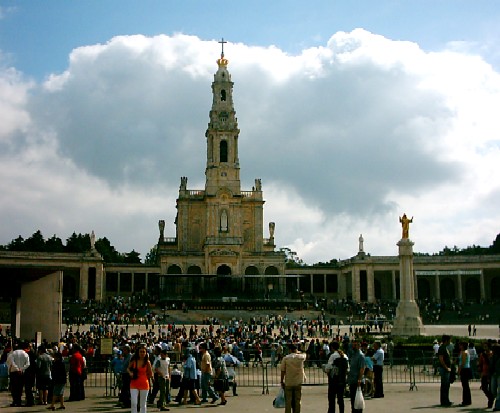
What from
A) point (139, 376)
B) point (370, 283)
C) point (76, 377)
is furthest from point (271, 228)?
point (139, 376)

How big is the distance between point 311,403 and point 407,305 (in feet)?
76.3

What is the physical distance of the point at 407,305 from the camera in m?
39.4

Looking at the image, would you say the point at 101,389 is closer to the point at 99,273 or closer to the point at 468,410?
the point at 468,410

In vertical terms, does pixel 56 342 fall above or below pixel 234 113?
below

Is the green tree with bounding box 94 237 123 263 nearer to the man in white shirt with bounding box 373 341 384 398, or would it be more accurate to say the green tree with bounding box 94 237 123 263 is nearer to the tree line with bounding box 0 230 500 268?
the tree line with bounding box 0 230 500 268

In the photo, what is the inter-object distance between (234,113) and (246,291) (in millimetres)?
25336

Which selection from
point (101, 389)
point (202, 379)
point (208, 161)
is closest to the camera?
point (202, 379)

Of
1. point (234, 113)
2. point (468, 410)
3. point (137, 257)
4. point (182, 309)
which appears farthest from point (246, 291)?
point (468, 410)

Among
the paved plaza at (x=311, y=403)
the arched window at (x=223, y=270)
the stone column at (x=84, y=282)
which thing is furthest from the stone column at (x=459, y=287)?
the paved plaza at (x=311, y=403)

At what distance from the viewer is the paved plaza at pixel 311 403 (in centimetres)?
1631

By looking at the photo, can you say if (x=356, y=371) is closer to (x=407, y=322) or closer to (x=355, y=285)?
(x=407, y=322)

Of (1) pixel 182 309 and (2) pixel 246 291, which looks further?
(2) pixel 246 291

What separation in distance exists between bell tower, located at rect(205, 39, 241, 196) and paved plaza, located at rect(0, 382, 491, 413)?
6556 cm

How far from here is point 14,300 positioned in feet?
91.6
